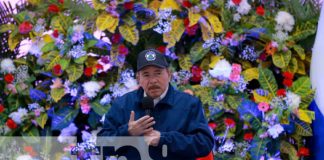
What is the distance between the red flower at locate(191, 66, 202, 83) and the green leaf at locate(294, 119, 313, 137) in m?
0.80

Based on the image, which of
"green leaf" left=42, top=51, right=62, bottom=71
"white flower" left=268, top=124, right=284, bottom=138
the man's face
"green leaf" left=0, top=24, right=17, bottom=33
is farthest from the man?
"green leaf" left=0, top=24, right=17, bottom=33

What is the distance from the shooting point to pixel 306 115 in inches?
179

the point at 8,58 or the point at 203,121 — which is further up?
the point at 8,58

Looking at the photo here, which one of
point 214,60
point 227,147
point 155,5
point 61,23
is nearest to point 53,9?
point 61,23

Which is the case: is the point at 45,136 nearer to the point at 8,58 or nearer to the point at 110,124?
the point at 8,58

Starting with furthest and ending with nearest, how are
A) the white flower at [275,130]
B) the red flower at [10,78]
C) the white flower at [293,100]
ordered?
1. the red flower at [10,78]
2. the white flower at [293,100]
3. the white flower at [275,130]

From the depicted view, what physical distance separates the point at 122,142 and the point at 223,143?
204 cm

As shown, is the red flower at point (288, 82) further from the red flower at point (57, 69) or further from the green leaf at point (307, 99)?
the red flower at point (57, 69)

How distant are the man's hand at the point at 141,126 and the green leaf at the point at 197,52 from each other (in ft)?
7.40

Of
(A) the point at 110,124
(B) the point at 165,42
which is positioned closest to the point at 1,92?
(B) the point at 165,42

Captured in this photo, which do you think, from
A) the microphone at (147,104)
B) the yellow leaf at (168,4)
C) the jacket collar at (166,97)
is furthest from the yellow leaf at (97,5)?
the microphone at (147,104)

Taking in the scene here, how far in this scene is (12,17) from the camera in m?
5.34

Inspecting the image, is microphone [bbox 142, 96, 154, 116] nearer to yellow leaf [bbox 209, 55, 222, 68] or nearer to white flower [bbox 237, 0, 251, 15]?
yellow leaf [bbox 209, 55, 222, 68]

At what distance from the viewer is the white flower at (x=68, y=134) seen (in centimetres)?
482
